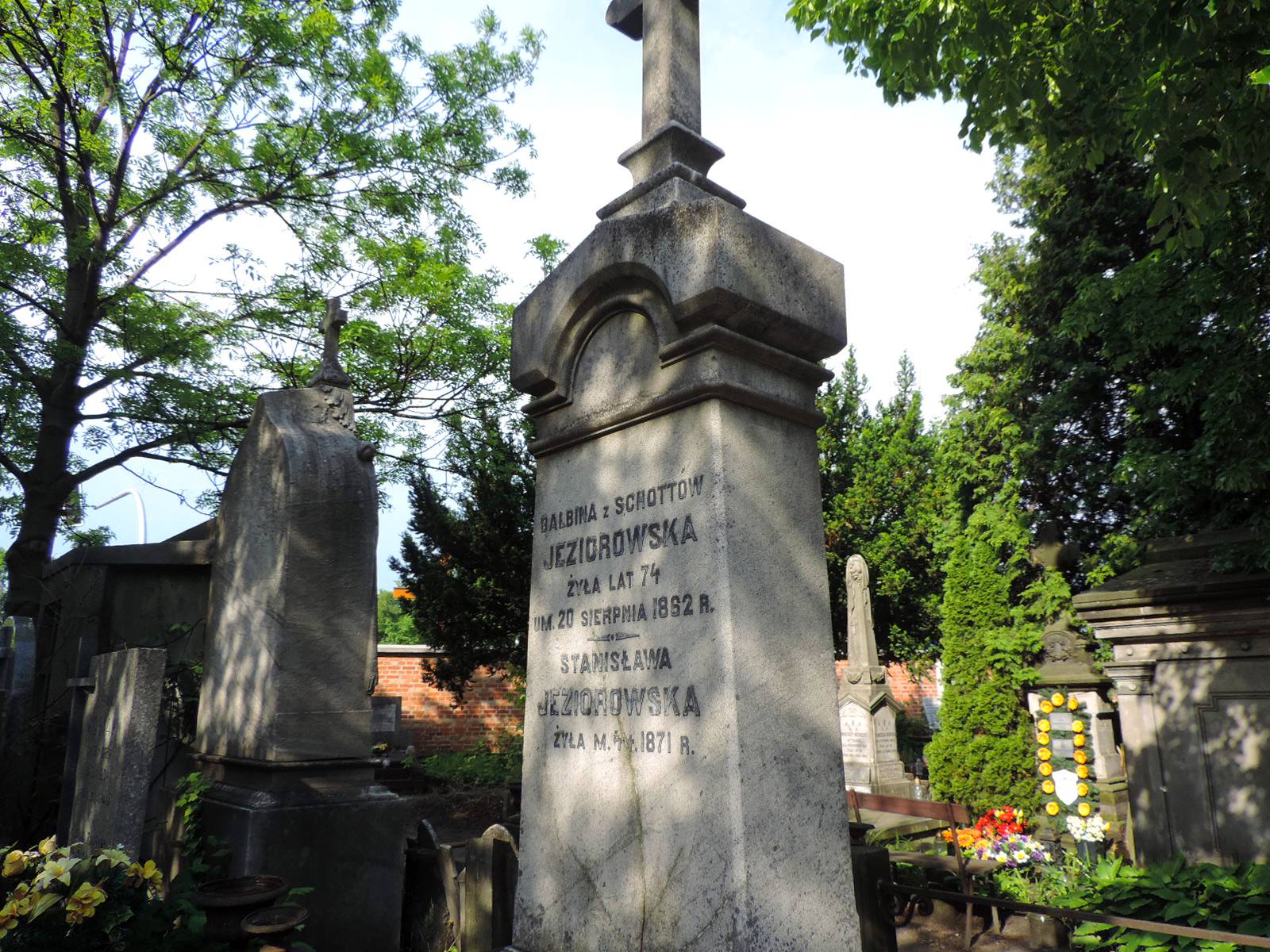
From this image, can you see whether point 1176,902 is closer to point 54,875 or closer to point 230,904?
point 230,904

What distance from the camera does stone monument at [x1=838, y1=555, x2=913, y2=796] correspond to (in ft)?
47.5

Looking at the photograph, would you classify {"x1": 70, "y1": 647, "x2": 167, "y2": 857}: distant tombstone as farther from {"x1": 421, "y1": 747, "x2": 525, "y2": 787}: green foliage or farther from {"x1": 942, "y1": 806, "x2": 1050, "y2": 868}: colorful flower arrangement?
{"x1": 421, "y1": 747, "x2": 525, "y2": 787}: green foliage

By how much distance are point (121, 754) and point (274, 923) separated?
4.79 feet

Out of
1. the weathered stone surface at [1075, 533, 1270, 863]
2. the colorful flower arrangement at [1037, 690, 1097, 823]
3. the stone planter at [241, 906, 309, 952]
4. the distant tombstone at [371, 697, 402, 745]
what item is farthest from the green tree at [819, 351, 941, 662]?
the stone planter at [241, 906, 309, 952]

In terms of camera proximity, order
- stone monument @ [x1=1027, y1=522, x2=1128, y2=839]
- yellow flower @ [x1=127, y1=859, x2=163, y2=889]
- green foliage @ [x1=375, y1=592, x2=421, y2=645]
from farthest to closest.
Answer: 1. green foliage @ [x1=375, y1=592, x2=421, y2=645]
2. stone monument @ [x1=1027, y1=522, x2=1128, y2=839]
3. yellow flower @ [x1=127, y1=859, x2=163, y2=889]

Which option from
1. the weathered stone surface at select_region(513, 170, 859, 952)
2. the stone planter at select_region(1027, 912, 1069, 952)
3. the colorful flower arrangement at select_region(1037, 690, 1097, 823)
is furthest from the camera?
the colorful flower arrangement at select_region(1037, 690, 1097, 823)

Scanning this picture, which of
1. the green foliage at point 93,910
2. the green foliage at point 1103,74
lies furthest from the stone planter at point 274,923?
the green foliage at point 1103,74

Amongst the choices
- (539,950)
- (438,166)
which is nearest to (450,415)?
(438,166)

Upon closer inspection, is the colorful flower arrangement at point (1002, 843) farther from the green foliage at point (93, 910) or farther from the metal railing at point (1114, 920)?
the green foliage at point (93, 910)

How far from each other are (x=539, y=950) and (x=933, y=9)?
20.9 ft

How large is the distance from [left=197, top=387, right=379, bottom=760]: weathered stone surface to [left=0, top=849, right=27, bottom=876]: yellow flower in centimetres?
128

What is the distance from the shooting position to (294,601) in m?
4.96

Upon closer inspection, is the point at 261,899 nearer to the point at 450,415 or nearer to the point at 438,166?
the point at 450,415

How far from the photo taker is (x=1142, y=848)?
747 centimetres
